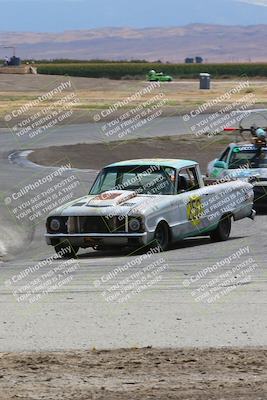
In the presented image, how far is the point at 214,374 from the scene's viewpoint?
7.17 metres

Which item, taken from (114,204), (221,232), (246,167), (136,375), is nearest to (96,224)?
(114,204)

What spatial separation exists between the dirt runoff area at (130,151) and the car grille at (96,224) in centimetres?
1543

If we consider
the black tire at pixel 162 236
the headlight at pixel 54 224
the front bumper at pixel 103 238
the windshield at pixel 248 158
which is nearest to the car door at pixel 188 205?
the black tire at pixel 162 236

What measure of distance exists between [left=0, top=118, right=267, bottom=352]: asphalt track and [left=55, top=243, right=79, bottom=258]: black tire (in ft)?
0.44

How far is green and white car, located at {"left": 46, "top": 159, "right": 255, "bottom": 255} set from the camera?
15.2 meters

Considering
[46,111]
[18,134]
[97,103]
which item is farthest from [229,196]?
[97,103]

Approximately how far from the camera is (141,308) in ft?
32.5

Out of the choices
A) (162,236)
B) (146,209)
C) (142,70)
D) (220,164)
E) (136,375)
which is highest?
(136,375)

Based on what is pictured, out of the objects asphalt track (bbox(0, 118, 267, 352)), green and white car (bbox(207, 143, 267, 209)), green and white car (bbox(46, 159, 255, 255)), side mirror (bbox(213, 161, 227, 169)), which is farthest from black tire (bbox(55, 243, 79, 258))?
side mirror (bbox(213, 161, 227, 169))

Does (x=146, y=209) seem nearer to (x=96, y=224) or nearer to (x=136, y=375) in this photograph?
(x=96, y=224)

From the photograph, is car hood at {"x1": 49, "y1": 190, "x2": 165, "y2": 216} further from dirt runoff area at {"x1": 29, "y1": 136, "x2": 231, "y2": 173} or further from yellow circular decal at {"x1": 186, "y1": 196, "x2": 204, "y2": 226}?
dirt runoff area at {"x1": 29, "y1": 136, "x2": 231, "y2": 173}

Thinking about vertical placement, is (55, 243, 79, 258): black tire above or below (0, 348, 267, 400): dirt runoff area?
below

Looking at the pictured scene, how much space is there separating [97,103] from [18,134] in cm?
1678

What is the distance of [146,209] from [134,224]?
11.3 inches
